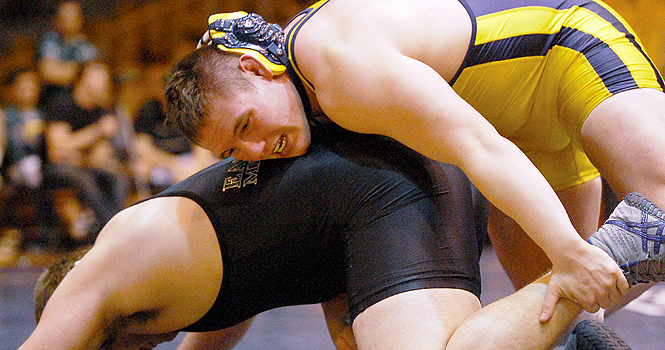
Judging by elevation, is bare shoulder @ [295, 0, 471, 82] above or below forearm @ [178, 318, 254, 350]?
above

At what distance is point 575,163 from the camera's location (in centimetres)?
170

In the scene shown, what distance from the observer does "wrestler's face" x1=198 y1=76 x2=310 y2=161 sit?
1.35m

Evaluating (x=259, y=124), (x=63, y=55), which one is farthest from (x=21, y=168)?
(x=259, y=124)

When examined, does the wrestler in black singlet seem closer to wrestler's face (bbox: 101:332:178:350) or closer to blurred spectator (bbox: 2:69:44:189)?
wrestler's face (bbox: 101:332:178:350)

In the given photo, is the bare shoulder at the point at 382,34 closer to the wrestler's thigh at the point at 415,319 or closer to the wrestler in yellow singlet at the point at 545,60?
the wrestler in yellow singlet at the point at 545,60

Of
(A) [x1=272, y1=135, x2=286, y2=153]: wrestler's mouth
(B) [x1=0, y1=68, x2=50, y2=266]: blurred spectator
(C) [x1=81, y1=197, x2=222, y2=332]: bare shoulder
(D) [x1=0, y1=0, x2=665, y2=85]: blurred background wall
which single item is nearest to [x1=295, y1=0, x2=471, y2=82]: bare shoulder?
(A) [x1=272, y1=135, x2=286, y2=153]: wrestler's mouth

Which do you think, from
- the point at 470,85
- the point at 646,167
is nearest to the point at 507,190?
the point at 646,167

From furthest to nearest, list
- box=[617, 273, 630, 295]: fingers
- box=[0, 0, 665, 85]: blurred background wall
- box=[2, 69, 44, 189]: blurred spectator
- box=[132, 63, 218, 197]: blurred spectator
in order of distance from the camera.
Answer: box=[0, 0, 665, 85]: blurred background wall → box=[132, 63, 218, 197]: blurred spectator → box=[2, 69, 44, 189]: blurred spectator → box=[617, 273, 630, 295]: fingers

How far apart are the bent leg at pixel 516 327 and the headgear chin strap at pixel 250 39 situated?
2.29 feet

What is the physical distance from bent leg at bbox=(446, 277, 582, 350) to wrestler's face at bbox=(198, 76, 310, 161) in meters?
0.54

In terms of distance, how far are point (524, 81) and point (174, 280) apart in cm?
92

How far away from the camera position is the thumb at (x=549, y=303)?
1086 millimetres

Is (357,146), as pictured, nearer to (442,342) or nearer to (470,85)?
(470,85)

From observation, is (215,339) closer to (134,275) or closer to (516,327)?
(134,275)
